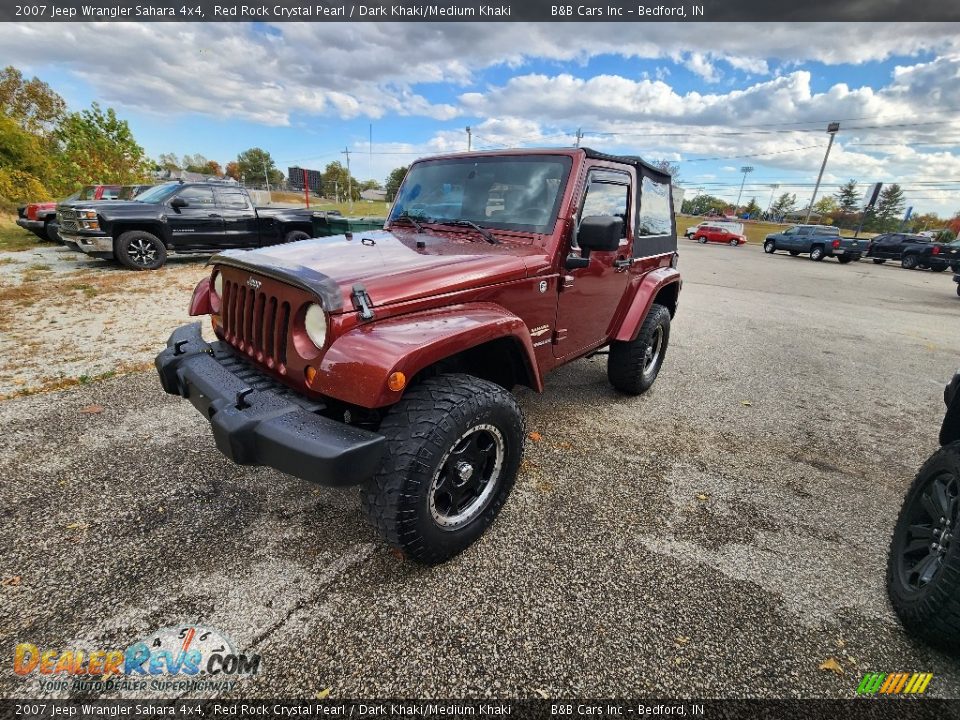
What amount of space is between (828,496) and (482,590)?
2.45m

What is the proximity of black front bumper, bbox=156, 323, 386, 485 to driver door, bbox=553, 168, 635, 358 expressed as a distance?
65.9 inches

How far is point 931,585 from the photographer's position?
182 cm

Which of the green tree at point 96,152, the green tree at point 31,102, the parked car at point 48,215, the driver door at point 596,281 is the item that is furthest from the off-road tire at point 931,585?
the green tree at point 31,102

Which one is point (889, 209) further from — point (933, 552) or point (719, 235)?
point (933, 552)

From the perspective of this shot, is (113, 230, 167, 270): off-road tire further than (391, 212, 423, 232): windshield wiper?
Yes

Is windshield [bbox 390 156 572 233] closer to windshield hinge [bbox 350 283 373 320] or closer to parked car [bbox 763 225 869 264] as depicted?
windshield hinge [bbox 350 283 373 320]

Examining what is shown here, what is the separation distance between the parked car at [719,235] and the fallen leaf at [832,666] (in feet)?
115

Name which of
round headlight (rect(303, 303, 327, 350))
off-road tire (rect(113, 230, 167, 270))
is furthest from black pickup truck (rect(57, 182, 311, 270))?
round headlight (rect(303, 303, 327, 350))

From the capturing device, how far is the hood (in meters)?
2.05

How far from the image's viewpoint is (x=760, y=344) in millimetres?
6555

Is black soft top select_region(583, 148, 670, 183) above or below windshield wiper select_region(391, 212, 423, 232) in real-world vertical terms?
above

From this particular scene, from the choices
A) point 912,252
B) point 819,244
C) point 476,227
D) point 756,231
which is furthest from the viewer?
point 756,231

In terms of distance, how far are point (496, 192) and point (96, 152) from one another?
32.9 m

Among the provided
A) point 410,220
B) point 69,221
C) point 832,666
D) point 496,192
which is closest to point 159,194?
point 69,221
